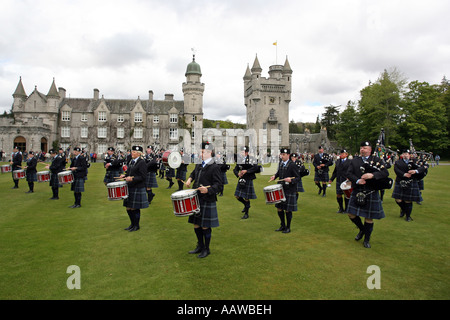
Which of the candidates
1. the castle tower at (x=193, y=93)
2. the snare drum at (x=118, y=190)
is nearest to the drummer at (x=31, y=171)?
the snare drum at (x=118, y=190)

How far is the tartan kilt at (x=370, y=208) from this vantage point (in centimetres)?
681

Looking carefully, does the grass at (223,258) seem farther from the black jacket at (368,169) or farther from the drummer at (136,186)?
the black jacket at (368,169)

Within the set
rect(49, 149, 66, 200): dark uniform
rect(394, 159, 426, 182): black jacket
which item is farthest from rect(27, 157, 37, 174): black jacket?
rect(394, 159, 426, 182): black jacket

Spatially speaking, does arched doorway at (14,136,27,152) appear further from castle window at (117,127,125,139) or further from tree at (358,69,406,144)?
tree at (358,69,406,144)

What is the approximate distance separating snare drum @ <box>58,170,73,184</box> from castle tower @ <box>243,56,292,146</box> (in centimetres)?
5790

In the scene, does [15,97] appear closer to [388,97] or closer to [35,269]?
[35,269]

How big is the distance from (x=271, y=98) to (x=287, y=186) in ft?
207

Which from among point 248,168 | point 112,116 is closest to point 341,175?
point 248,168

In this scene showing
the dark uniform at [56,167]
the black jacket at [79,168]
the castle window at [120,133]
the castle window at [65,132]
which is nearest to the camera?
the black jacket at [79,168]

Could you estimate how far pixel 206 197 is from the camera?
20.6ft

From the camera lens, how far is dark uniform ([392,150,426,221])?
970 centimetres

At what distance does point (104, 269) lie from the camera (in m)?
5.59

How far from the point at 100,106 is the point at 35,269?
55241 mm

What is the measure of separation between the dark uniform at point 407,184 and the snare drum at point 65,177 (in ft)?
41.0
